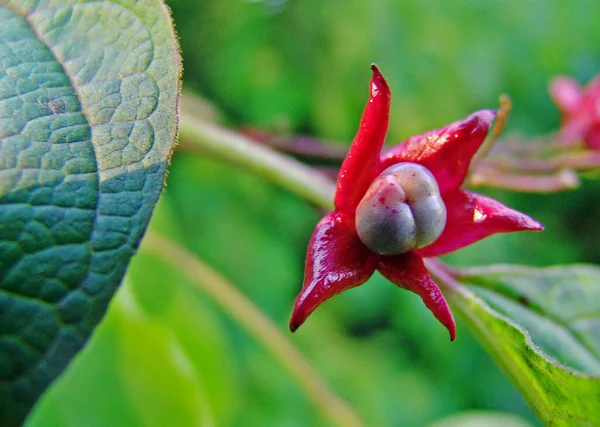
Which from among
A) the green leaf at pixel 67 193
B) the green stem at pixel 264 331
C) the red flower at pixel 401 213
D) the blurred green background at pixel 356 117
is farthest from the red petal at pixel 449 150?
the blurred green background at pixel 356 117

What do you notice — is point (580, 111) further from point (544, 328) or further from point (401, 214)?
point (401, 214)

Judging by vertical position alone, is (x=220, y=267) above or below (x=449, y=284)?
below

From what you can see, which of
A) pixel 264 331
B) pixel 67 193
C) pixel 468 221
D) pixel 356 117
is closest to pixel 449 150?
pixel 468 221

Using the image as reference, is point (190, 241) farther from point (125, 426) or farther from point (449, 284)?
point (449, 284)

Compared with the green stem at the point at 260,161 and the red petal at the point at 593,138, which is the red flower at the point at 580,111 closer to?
the red petal at the point at 593,138

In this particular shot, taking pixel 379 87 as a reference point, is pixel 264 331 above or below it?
below

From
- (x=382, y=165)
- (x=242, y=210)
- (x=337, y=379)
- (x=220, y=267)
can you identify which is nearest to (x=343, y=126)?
(x=242, y=210)

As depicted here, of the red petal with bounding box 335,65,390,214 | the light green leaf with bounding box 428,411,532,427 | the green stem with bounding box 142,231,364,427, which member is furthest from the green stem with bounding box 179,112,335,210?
the light green leaf with bounding box 428,411,532,427
